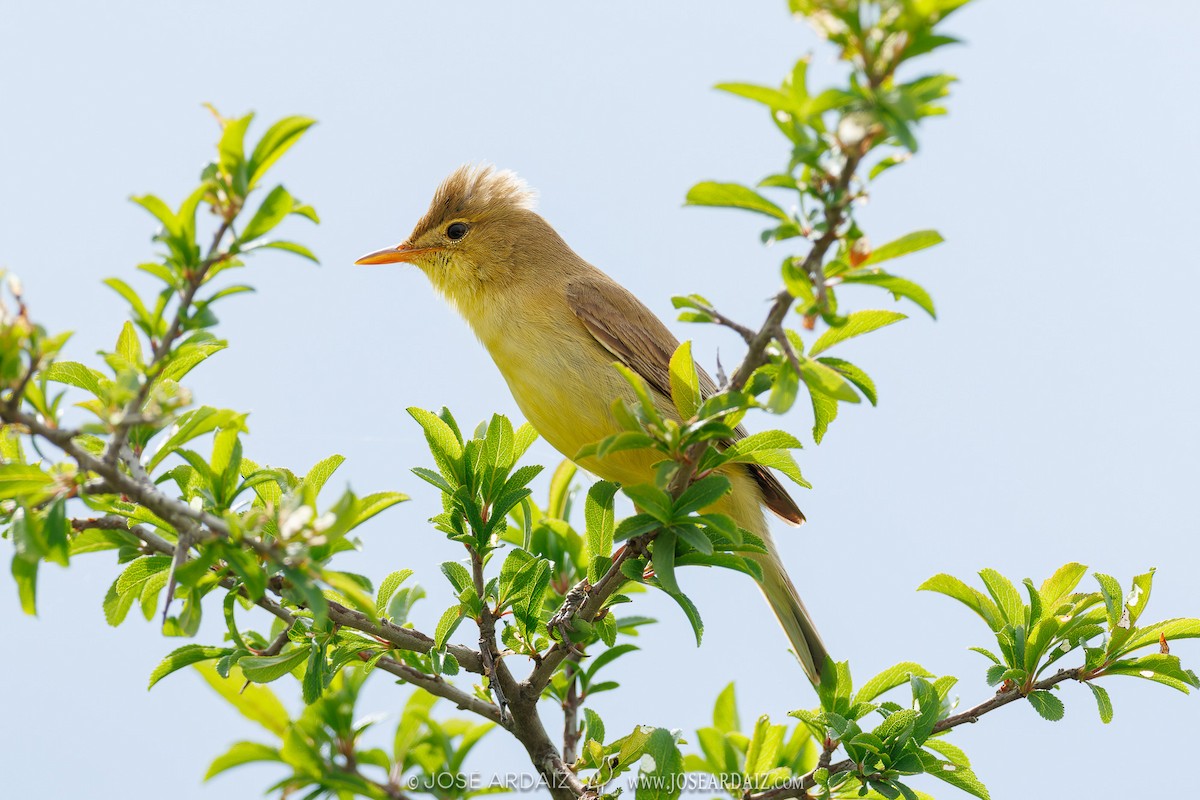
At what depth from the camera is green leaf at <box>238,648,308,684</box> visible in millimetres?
2965

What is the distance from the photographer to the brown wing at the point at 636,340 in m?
4.54

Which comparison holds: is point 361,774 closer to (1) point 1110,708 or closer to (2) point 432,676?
(2) point 432,676

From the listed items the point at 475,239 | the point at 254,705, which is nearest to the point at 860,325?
the point at 254,705

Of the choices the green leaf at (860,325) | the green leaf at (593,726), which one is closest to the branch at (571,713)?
the green leaf at (593,726)

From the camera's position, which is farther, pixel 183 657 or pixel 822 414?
pixel 183 657

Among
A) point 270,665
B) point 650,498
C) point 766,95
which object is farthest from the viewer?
point 270,665

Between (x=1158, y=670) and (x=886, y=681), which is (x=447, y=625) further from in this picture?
(x=1158, y=670)

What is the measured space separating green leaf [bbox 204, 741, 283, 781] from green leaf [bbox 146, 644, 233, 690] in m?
0.46

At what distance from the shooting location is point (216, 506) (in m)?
2.67

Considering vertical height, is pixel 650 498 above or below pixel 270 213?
below

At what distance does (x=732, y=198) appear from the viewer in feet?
7.36

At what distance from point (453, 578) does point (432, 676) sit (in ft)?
1.11

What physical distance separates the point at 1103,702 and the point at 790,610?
60.6 inches

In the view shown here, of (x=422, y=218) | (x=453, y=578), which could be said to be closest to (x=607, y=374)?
(x=453, y=578)
